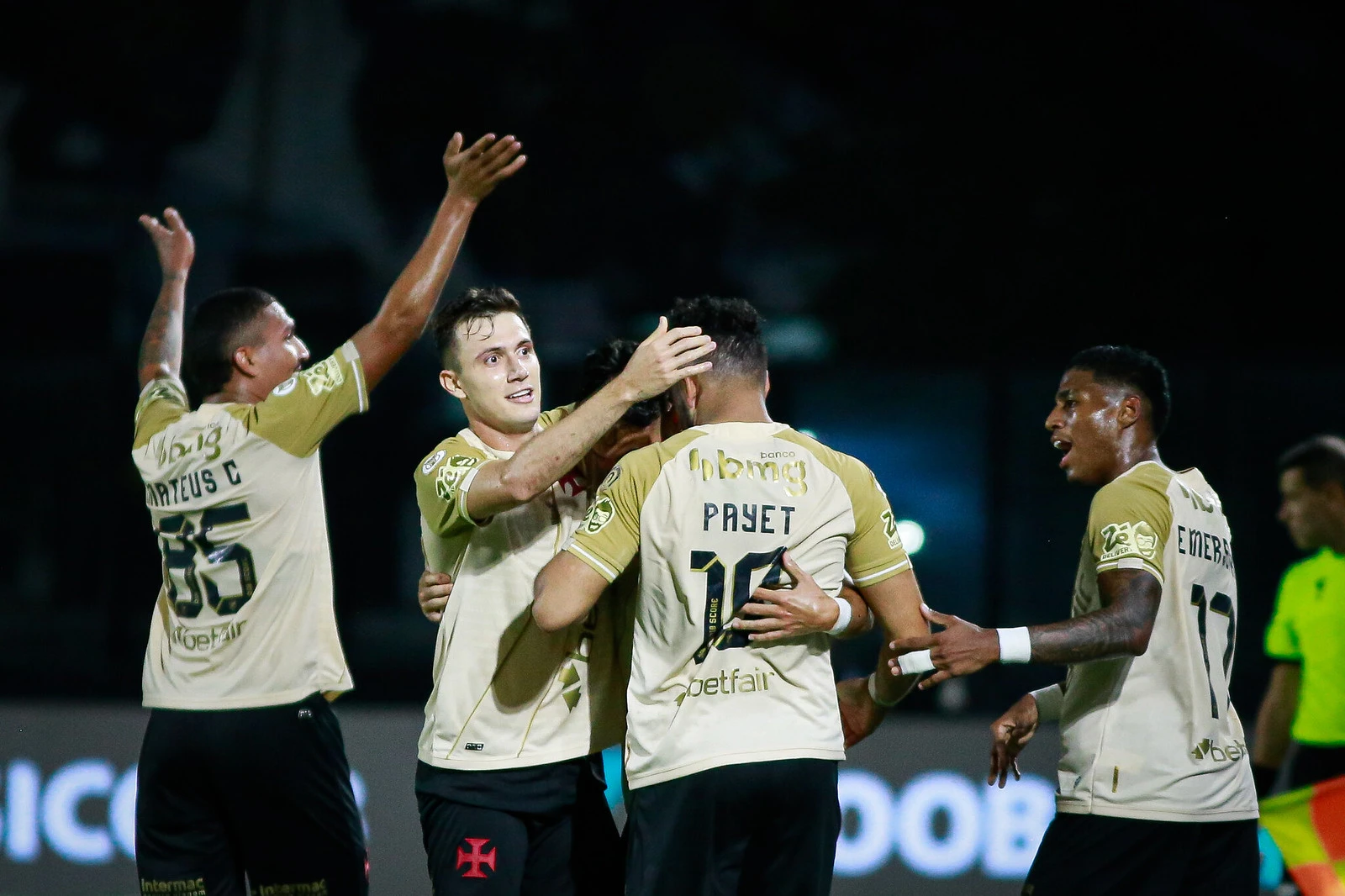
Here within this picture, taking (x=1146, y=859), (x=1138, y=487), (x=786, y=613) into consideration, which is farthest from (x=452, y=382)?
(x=1146, y=859)

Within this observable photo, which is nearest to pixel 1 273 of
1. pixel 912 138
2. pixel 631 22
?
pixel 631 22

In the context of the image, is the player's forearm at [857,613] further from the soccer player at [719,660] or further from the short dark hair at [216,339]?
the short dark hair at [216,339]

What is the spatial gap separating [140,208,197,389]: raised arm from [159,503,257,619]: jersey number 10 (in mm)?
637

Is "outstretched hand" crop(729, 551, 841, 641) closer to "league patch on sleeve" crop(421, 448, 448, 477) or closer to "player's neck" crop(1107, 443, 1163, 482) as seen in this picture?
"league patch on sleeve" crop(421, 448, 448, 477)

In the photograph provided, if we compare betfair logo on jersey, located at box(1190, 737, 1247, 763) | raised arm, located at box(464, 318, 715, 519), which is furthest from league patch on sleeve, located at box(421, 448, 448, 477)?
betfair logo on jersey, located at box(1190, 737, 1247, 763)

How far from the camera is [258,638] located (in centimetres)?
369

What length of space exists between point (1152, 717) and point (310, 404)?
2.47 m

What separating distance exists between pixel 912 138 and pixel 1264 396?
8.54ft

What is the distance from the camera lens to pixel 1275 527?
24.5ft

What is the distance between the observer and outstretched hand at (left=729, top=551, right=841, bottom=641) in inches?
115

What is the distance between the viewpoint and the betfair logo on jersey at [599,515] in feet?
9.97

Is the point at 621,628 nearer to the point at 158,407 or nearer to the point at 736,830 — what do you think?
the point at 736,830

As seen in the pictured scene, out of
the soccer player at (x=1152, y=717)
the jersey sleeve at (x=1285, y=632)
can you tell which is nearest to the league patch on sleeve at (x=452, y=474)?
the soccer player at (x=1152, y=717)

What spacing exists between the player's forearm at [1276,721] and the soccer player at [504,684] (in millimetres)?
3646
